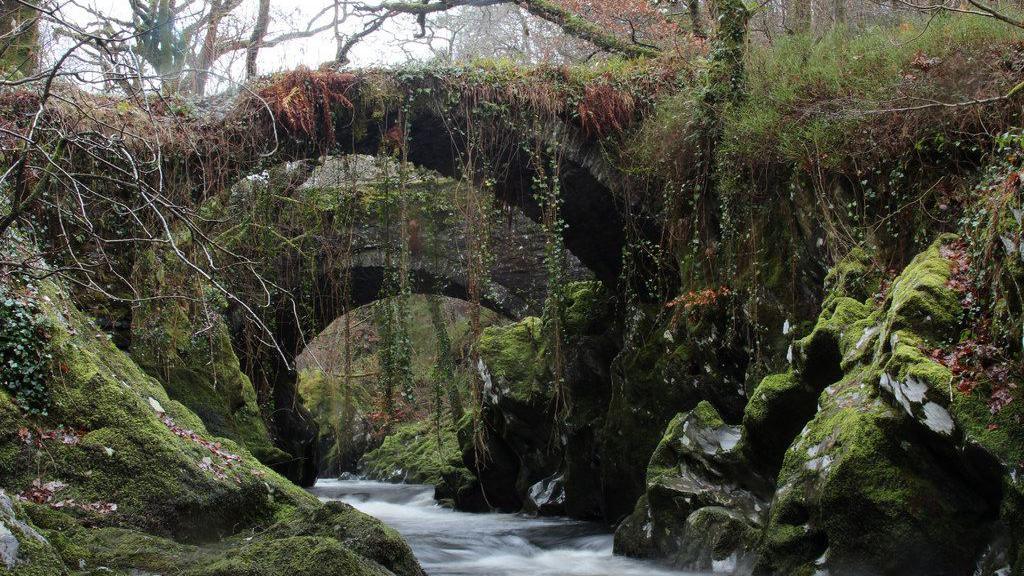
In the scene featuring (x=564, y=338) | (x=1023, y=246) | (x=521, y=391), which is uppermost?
(x=1023, y=246)

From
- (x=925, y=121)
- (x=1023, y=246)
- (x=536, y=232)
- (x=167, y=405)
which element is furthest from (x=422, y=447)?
(x=1023, y=246)

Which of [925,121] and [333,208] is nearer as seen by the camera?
[925,121]

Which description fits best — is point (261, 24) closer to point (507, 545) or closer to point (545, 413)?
point (545, 413)

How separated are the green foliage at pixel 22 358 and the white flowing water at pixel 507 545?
3306mm

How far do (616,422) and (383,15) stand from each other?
6418 mm

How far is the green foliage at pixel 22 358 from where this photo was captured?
4332 mm

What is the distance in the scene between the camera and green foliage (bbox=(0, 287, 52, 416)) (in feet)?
14.2

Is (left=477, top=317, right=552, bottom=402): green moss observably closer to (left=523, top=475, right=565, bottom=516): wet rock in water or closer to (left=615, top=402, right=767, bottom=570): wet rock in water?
(left=523, top=475, right=565, bottom=516): wet rock in water

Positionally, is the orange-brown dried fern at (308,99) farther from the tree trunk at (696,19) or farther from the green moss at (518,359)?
the tree trunk at (696,19)

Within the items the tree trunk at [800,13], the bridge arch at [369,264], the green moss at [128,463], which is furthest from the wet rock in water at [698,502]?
the tree trunk at [800,13]

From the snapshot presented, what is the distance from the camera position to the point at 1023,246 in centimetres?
376

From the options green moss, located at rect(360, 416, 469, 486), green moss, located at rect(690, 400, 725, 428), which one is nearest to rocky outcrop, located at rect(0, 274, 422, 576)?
green moss, located at rect(690, 400, 725, 428)

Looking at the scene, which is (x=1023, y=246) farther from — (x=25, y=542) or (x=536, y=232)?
(x=536, y=232)

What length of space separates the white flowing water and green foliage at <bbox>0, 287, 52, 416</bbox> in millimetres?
3306
